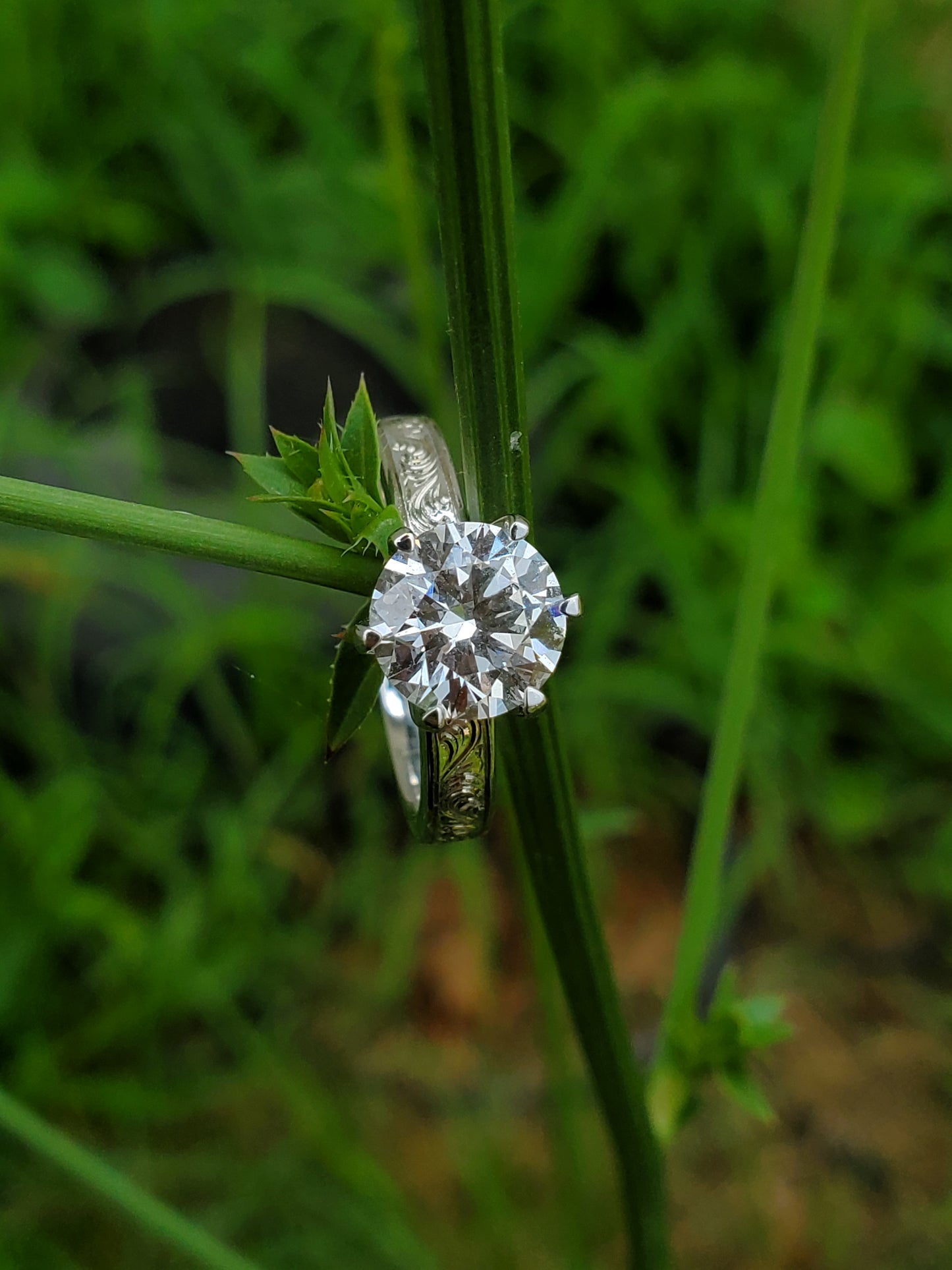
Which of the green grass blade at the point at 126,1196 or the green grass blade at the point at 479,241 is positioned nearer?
the green grass blade at the point at 479,241

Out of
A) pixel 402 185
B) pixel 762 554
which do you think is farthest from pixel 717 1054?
pixel 402 185

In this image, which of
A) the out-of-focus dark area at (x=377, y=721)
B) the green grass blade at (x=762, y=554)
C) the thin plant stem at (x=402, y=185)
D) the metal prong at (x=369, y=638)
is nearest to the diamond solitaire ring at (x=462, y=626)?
the metal prong at (x=369, y=638)

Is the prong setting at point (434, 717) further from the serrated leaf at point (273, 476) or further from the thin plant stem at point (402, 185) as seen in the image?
the thin plant stem at point (402, 185)

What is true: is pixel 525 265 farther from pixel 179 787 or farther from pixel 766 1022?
pixel 766 1022

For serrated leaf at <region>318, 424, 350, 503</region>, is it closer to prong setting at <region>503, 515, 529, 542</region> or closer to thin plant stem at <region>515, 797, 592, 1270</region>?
prong setting at <region>503, 515, 529, 542</region>

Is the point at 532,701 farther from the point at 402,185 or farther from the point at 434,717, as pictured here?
the point at 402,185

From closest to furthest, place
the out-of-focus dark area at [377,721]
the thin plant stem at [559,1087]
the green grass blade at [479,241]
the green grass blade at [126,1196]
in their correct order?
the green grass blade at [479,241]
the green grass blade at [126,1196]
the thin plant stem at [559,1087]
the out-of-focus dark area at [377,721]
